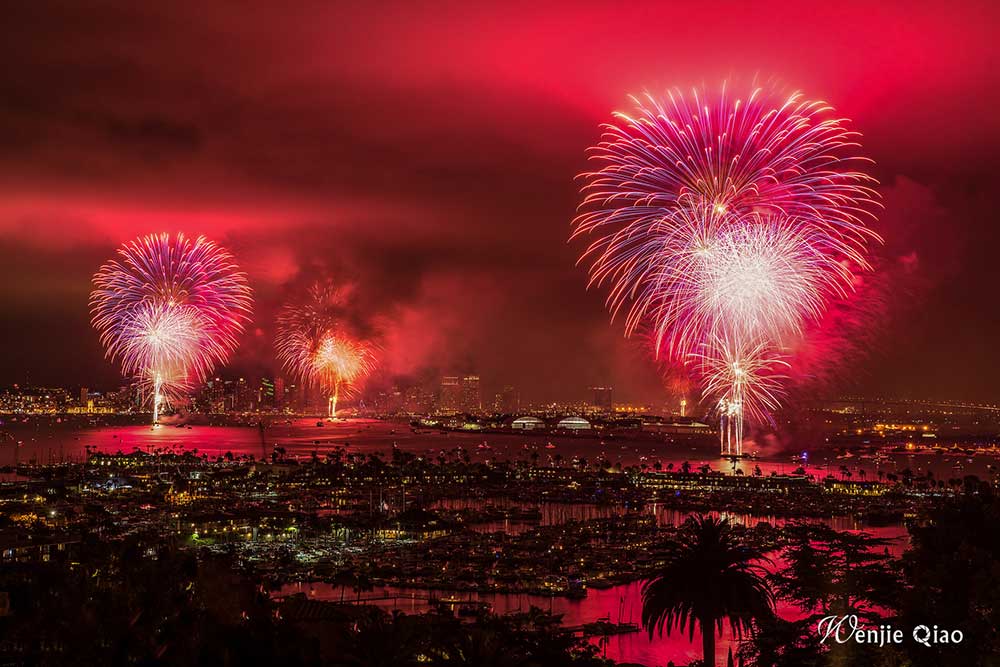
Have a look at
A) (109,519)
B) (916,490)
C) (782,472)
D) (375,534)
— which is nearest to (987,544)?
(375,534)

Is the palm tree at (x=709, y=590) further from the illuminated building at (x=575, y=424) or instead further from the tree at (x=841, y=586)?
the illuminated building at (x=575, y=424)

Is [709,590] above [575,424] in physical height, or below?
below

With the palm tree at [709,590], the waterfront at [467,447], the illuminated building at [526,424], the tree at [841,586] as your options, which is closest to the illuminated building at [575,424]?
the illuminated building at [526,424]

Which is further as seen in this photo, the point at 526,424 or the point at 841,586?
the point at 526,424

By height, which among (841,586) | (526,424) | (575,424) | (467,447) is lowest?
(467,447)

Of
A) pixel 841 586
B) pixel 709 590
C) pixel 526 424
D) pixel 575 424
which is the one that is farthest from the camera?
pixel 526 424

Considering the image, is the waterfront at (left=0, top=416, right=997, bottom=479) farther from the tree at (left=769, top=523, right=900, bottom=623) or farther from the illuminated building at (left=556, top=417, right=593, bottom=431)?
the tree at (left=769, top=523, right=900, bottom=623)

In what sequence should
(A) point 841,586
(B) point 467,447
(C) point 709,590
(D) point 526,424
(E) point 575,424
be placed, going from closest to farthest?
(C) point 709,590 → (A) point 841,586 → (B) point 467,447 → (E) point 575,424 → (D) point 526,424

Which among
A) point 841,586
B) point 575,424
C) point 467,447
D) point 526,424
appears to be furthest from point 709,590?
point 526,424

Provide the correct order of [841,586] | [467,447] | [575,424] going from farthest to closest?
[575,424]
[467,447]
[841,586]

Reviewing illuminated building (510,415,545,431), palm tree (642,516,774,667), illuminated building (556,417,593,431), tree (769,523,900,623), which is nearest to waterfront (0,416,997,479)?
illuminated building (510,415,545,431)

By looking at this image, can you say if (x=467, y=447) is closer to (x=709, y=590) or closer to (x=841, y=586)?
(x=841, y=586)
